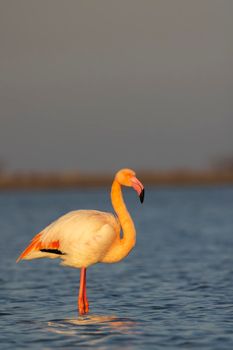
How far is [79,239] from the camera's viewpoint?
11.3 meters

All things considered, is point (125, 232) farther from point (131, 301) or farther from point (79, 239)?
point (131, 301)

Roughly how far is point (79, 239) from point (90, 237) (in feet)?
0.54

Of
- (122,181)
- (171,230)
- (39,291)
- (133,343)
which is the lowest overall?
(133,343)

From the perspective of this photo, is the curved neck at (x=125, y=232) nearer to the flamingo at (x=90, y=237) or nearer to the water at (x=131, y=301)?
the flamingo at (x=90, y=237)

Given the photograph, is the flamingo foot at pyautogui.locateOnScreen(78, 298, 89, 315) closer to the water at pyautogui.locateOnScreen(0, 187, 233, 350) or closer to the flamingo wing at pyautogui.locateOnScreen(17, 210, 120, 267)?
the water at pyautogui.locateOnScreen(0, 187, 233, 350)

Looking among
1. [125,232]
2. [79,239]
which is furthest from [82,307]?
[125,232]

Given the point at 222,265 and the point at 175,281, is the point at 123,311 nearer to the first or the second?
the point at 175,281

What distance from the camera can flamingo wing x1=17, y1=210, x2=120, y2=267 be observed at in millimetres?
11250

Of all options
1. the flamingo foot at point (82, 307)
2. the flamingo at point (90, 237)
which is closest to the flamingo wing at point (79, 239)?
the flamingo at point (90, 237)

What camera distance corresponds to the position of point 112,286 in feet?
46.3

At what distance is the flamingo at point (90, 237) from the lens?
11266 millimetres

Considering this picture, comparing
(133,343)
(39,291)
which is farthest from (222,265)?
(133,343)

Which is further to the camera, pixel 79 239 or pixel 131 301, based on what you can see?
pixel 131 301

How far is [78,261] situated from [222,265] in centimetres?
598
